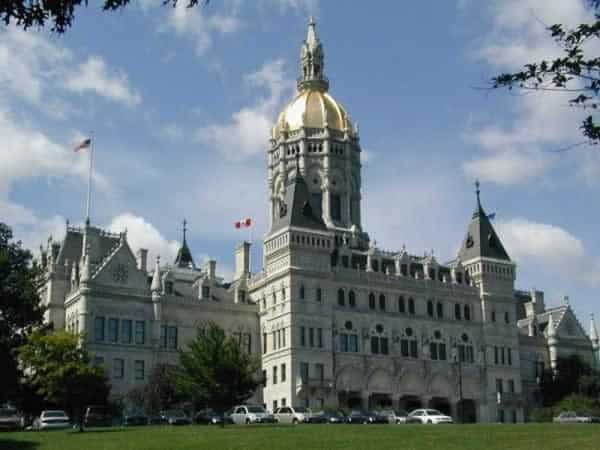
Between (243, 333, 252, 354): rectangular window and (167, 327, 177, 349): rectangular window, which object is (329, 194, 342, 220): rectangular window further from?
(167, 327, 177, 349): rectangular window

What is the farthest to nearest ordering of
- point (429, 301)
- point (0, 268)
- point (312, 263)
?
point (429, 301)
point (312, 263)
point (0, 268)

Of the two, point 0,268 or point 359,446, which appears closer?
point 359,446

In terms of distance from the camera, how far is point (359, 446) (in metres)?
35.4

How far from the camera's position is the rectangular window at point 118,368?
79875 mm

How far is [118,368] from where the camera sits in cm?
8012

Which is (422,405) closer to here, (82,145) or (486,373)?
(486,373)

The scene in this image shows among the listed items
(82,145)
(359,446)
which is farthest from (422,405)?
(359,446)

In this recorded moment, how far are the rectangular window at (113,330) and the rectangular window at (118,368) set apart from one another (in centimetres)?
177

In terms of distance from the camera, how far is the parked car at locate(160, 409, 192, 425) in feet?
206

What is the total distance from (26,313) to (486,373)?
50.9 m

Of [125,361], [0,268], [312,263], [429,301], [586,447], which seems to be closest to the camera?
[586,447]

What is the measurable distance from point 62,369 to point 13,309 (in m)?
5.07

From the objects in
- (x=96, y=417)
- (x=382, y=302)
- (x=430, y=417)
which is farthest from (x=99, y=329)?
(x=430, y=417)

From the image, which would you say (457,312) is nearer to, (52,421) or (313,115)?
(313,115)
